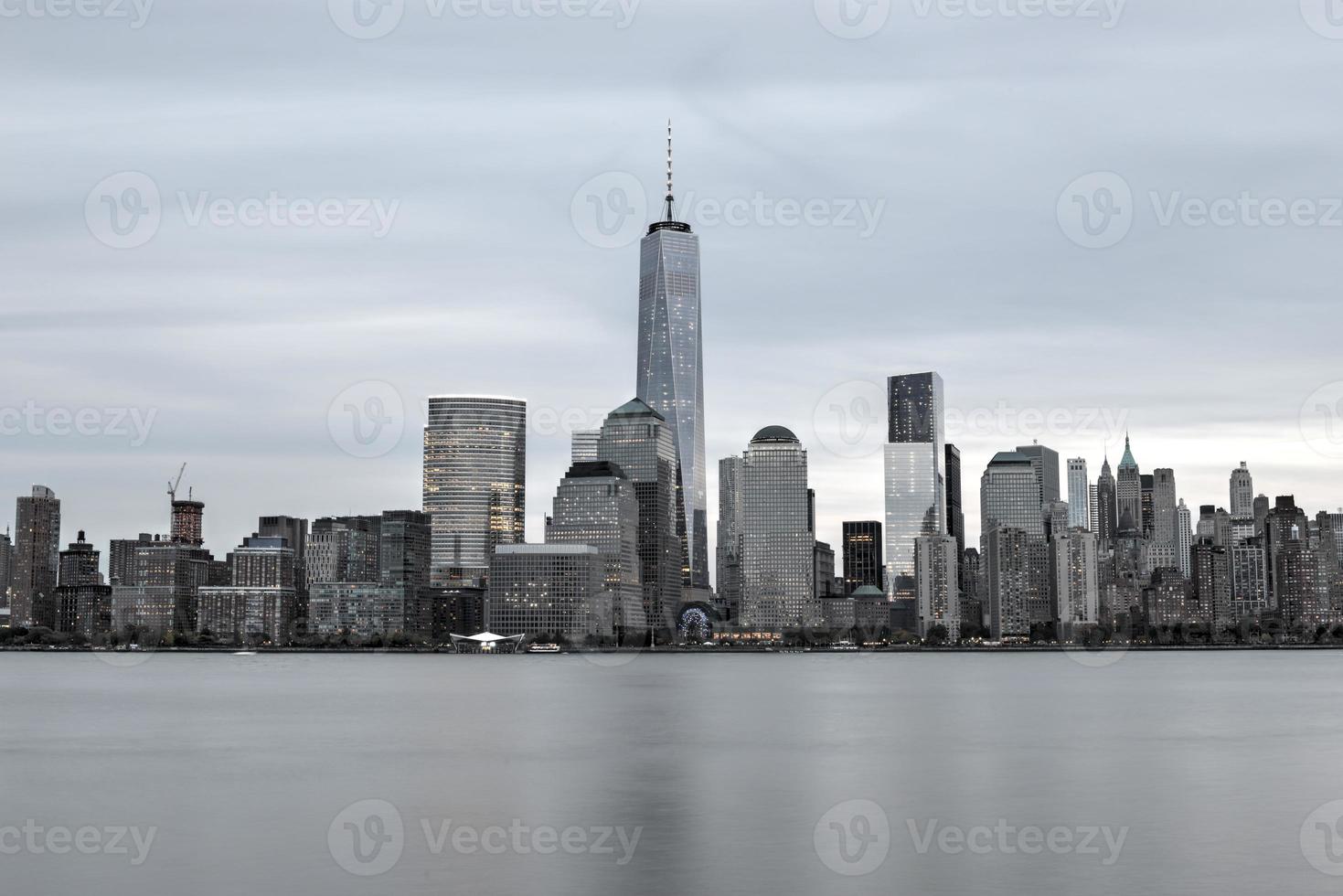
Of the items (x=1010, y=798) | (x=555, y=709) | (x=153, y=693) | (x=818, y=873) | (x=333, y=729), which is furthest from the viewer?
(x=153, y=693)

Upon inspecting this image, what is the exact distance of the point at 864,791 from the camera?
210ft

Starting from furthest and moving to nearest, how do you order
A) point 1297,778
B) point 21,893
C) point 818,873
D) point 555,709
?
point 555,709, point 1297,778, point 818,873, point 21,893

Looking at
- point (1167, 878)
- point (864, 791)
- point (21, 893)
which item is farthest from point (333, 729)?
point (1167, 878)

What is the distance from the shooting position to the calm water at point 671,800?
4325 centimetres

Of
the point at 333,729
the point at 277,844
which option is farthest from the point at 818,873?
the point at 333,729

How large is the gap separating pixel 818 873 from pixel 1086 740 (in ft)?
177

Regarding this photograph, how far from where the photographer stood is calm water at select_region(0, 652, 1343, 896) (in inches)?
1703

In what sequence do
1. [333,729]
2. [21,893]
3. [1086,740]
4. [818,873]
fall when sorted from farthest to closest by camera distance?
[333,729] → [1086,740] → [818,873] → [21,893]

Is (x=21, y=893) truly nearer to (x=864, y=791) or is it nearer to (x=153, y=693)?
(x=864, y=791)

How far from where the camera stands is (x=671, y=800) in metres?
60.5

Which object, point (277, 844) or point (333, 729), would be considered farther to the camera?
point (333, 729)

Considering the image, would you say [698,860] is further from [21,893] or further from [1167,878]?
[21,893]

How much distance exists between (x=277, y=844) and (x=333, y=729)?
5513cm

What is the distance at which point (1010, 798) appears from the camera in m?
61.7
